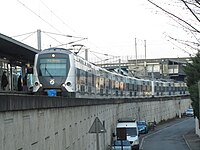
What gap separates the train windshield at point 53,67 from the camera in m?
27.0

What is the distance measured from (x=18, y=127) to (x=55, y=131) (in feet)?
14.9

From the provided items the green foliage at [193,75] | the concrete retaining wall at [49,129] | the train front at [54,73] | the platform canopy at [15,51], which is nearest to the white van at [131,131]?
the concrete retaining wall at [49,129]

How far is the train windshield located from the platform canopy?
1229 millimetres

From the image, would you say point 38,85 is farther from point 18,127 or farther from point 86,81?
point 18,127

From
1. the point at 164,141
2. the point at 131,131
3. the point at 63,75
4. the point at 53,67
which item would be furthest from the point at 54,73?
the point at 164,141

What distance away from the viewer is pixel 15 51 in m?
28.3

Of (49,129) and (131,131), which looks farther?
(131,131)

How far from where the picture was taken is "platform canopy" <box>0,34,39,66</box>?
23434mm

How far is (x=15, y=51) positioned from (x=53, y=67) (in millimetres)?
2785

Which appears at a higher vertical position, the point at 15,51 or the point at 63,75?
the point at 15,51

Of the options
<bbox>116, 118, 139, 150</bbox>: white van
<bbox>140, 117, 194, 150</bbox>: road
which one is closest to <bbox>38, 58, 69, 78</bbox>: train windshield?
<bbox>116, 118, 139, 150</bbox>: white van

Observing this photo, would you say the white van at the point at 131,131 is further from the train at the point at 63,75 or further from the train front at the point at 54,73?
the train front at the point at 54,73

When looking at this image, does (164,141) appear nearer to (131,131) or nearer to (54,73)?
(131,131)

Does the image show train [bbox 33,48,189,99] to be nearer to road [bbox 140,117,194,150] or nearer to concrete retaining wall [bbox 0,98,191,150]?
concrete retaining wall [bbox 0,98,191,150]
